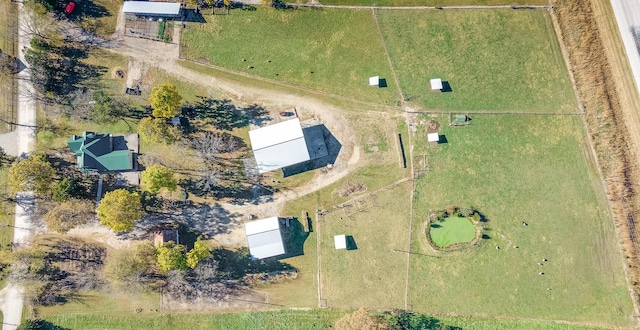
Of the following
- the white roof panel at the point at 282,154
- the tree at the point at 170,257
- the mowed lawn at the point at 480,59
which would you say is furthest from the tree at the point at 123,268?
the mowed lawn at the point at 480,59

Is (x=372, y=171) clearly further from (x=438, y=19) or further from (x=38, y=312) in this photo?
(x=38, y=312)

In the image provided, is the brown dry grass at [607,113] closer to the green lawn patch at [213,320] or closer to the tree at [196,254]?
the green lawn patch at [213,320]

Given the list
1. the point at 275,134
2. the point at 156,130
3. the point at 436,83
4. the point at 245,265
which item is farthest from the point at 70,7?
→ the point at 436,83

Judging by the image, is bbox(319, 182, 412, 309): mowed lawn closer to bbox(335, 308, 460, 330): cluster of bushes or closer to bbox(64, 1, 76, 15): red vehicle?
bbox(335, 308, 460, 330): cluster of bushes

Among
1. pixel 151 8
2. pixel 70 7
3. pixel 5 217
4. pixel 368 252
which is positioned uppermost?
pixel 70 7

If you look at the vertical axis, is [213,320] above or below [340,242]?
below

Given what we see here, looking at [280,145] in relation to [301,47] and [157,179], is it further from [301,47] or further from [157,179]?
[157,179]

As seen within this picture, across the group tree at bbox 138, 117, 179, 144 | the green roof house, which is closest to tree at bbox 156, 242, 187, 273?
the green roof house
